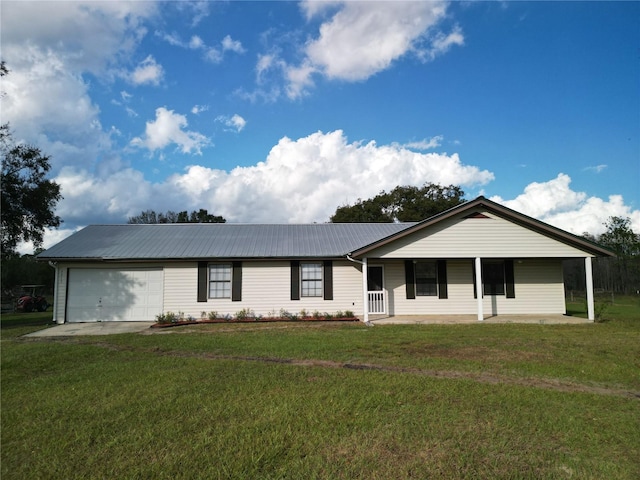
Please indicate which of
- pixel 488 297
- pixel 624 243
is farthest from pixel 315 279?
pixel 624 243

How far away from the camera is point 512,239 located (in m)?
14.7

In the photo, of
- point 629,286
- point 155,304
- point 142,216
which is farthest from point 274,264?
point 142,216

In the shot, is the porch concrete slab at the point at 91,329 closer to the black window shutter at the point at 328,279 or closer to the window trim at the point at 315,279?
the window trim at the point at 315,279

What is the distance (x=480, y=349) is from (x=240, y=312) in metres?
9.41

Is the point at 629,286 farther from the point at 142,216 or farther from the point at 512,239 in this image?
the point at 142,216

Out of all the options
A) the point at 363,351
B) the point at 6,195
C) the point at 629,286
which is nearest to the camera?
the point at 363,351

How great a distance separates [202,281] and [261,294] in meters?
2.40

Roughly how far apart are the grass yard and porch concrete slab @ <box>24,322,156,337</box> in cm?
314

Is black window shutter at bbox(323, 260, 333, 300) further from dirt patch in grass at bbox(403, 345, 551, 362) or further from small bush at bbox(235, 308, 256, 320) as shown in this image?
dirt patch in grass at bbox(403, 345, 551, 362)

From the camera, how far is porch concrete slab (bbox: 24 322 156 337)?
41.5ft

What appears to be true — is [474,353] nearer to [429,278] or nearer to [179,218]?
[429,278]

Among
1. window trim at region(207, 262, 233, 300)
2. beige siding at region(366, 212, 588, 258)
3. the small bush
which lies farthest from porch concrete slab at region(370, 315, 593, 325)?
window trim at region(207, 262, 233, 300)

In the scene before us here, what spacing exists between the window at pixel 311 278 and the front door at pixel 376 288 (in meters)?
2.00

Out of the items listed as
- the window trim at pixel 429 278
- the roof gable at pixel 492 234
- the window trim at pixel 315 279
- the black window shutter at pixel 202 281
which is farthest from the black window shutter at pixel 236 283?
the window trim at pixel 429 278
